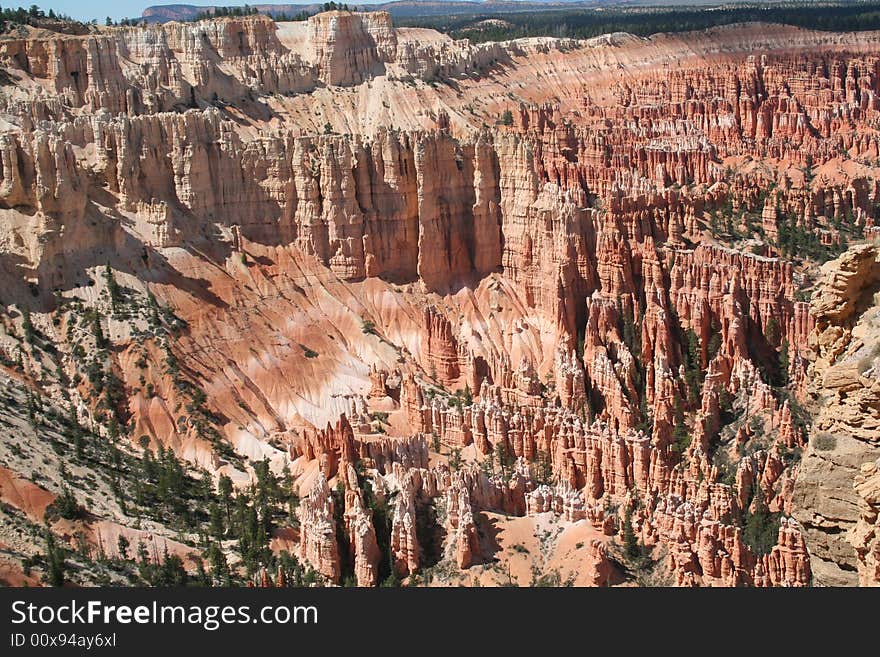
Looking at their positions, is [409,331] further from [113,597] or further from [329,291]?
[113,597]

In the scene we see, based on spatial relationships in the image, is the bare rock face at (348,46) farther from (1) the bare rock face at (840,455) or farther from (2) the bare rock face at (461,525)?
(1) the bare rock face at (840,455)

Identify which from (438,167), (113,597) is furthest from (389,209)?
(113,597)

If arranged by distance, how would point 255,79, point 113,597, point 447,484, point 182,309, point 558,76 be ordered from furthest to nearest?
point 558,76 < point 255,79 < point 182,309 < point 447,484 < point 113,597

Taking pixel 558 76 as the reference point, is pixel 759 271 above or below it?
below

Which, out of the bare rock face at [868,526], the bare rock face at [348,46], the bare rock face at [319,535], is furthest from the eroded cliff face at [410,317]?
the bare rock face at [868,526]

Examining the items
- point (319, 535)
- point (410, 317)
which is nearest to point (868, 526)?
point (319, 535)

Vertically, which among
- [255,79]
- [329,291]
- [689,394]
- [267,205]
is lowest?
[689,394]

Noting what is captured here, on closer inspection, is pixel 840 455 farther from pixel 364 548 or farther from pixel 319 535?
pixel 319 535

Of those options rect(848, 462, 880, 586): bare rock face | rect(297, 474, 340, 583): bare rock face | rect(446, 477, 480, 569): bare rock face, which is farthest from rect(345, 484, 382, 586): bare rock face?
rect(848, 462, 880, 586): bare rock face
